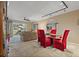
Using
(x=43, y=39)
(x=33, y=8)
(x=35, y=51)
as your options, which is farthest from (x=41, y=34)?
(x=33, y=8)

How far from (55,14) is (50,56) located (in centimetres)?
68

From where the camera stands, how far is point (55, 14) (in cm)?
178

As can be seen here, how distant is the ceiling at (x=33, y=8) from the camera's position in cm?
170

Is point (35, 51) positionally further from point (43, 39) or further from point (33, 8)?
point (33, 8)

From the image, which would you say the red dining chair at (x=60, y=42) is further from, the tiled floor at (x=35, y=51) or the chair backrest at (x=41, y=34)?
the chair backrest at (x=41, y=34)

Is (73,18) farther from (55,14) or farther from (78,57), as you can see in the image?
(78,57)

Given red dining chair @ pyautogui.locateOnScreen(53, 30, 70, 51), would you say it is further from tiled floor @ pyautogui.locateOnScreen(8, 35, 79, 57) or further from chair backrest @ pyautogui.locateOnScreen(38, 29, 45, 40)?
chair backrest @ pyautogui.locateOnScreen(38, 29, 45, 40)

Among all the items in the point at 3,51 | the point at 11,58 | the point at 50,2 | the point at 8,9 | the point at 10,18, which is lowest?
the point at 11,58

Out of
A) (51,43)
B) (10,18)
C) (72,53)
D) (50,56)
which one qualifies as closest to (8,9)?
(10,18)

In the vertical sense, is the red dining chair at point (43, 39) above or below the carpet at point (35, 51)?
above

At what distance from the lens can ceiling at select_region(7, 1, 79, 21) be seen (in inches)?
66.8

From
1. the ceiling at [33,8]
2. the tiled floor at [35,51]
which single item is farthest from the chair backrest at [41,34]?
the ceiling at [33,8]

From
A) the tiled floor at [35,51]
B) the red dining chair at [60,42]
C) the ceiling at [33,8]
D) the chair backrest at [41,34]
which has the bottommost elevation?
the tiled floor at [35,51]

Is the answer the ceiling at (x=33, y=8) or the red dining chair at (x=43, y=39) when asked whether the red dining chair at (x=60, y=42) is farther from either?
the ceiling at (x=33, y=8)
